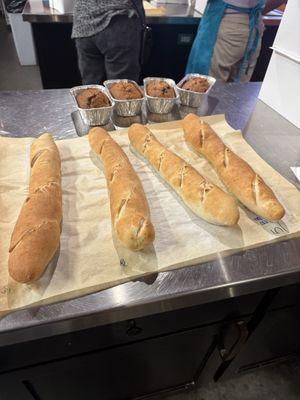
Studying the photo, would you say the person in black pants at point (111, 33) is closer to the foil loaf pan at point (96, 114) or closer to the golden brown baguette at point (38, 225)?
the foil loaf pan at point (96, 114)

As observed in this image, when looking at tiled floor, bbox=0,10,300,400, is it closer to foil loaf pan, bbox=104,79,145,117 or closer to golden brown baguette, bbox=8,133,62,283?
golden brown baguette, bbox=8,133,62,283

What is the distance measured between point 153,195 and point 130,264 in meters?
0.24

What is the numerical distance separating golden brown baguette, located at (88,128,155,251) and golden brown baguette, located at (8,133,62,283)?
0.12 m

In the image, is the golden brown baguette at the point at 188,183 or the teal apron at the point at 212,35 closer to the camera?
the golden brown baguette at the point at 188,183

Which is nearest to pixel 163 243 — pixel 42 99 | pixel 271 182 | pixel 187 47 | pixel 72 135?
pixel 271 182

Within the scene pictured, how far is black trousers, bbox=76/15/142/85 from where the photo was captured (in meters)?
1.37

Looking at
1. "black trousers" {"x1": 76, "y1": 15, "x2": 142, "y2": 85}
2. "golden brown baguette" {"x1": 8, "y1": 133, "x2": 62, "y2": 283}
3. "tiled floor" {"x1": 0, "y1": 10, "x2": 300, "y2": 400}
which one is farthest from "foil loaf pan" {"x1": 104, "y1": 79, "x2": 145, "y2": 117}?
"tiled floor" {"x1": 0, "y1": 10, "x2": 300, "y2": 400}

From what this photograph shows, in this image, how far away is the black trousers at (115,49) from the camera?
1.37m

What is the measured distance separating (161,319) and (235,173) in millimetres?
414

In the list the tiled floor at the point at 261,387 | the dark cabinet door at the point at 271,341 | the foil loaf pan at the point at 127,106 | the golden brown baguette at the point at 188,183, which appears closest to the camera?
the golden brown baguette at the point at 188,183

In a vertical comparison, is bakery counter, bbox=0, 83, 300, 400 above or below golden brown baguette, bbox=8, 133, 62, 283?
below

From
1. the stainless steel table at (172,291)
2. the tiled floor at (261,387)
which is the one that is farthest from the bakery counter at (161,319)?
the tiled floor at (261,387)

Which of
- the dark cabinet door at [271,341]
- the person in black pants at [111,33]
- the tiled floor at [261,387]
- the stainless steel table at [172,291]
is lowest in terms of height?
the tiled floor at [261,387]

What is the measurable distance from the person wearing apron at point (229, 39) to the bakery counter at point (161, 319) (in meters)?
0.70
